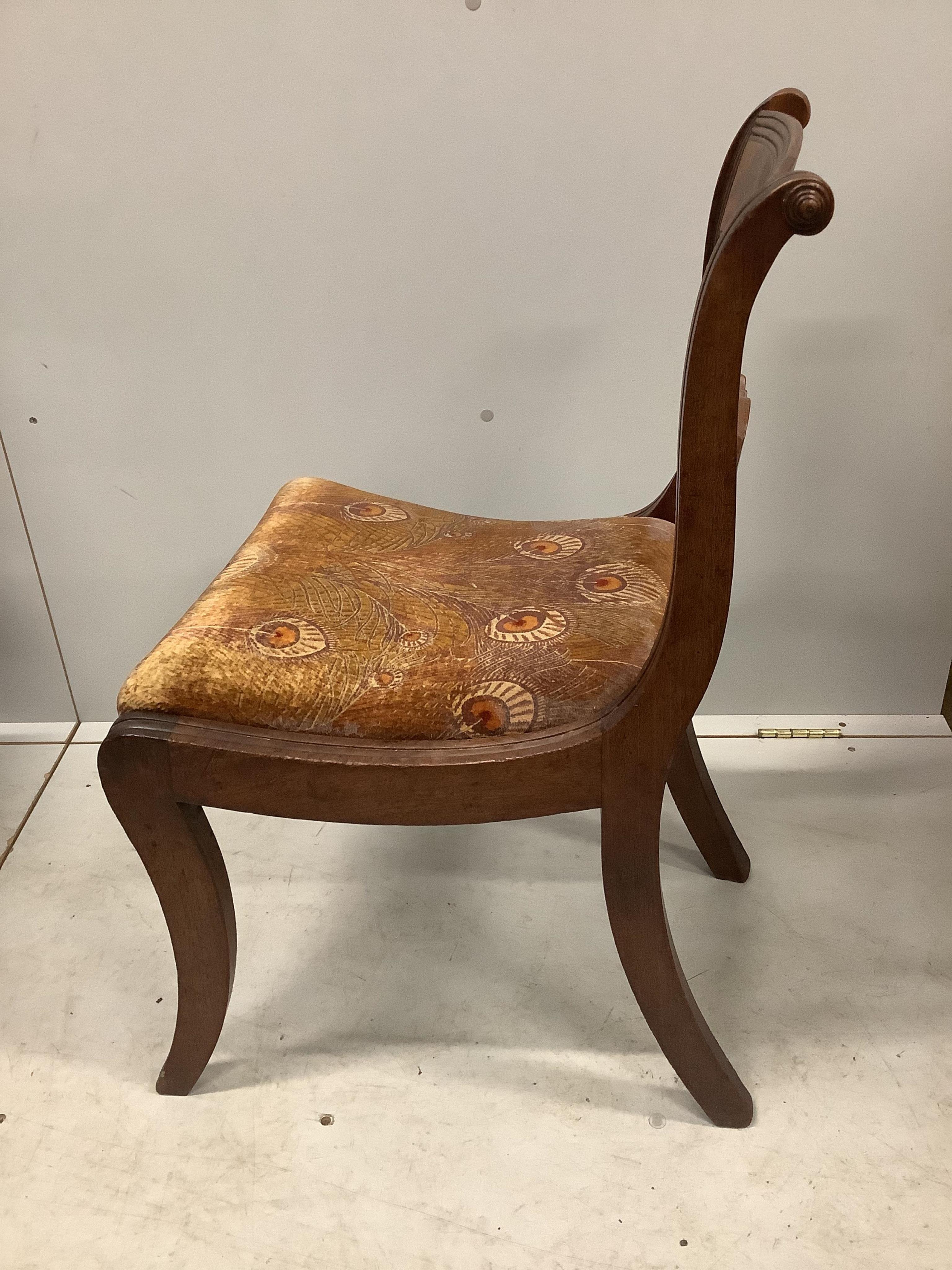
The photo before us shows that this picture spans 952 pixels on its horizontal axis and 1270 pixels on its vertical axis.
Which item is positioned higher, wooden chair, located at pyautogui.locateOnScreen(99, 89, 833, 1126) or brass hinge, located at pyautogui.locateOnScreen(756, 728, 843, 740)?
wooden chair, located at pyautogui.locateOnScreen(99, 89, 833, 1126)

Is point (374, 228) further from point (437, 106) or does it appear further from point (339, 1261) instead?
point (339, 1261)

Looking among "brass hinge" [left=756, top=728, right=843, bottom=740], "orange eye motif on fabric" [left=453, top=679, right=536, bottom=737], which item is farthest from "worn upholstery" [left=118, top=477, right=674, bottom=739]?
"brass hinge" [left=756, top=728, right=843, bottom=740]

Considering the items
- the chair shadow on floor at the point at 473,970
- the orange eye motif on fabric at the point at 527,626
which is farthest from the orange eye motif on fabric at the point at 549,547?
the chair shadow on floor at the point at 473,970

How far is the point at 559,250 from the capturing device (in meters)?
1.32

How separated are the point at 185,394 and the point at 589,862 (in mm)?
834

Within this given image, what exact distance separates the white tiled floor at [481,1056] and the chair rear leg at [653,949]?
48 mm

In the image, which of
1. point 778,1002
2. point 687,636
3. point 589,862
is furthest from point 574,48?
point 778,1002

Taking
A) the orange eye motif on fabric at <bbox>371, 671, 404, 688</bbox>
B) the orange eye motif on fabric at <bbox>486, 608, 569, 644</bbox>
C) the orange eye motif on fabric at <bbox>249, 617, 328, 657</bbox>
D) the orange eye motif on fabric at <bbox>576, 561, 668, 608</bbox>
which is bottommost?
the orange eye motif on fabric at <bbox>576, 561, 668, 608</bbox>

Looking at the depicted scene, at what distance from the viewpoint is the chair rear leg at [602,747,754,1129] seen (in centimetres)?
86

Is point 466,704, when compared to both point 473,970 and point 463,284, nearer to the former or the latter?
point 473,970

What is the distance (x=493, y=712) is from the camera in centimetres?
83

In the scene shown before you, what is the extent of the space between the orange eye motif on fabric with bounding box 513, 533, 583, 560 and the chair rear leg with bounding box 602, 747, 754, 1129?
29 centimetres

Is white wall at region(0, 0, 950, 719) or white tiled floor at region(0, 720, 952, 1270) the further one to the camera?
white wall at region(0, 0, 950, 719)

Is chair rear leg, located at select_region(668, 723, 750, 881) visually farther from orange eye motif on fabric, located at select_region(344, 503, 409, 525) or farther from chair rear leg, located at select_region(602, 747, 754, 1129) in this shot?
orange eye motif on fabric, located at select_region(344, 503, 409, 525)
